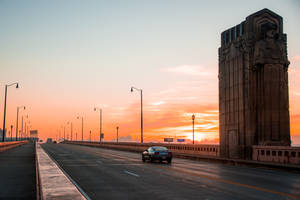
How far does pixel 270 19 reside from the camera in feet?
110

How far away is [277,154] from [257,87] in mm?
8462

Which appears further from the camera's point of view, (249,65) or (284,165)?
(249,65)

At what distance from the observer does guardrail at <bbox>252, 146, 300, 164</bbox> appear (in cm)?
2395

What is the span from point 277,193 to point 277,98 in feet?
66.6

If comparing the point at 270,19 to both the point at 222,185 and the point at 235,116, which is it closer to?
the point at 235,116

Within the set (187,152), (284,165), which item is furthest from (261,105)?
(187,152)

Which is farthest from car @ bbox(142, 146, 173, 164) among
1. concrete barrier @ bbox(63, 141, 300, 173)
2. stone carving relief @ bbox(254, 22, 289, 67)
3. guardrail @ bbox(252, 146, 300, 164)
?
stone carving relief @ bbox(254, 22, 289, 67)

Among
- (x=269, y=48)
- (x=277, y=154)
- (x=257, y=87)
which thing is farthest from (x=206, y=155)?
(x=269, y=48)

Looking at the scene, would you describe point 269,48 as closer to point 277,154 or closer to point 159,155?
point 277,154

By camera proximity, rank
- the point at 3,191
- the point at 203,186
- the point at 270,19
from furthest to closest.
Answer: the point at 270,19 → the point at 203,186 → the point at 3,191

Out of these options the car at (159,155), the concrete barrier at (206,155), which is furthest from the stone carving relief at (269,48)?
the car at (159,155)

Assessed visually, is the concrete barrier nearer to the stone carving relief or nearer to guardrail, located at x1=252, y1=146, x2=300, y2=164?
guardrail, located at x1=252, y1=146, x2=300, y2=164

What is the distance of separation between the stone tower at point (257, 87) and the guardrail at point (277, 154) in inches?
68.4

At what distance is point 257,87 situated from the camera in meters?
32.6
